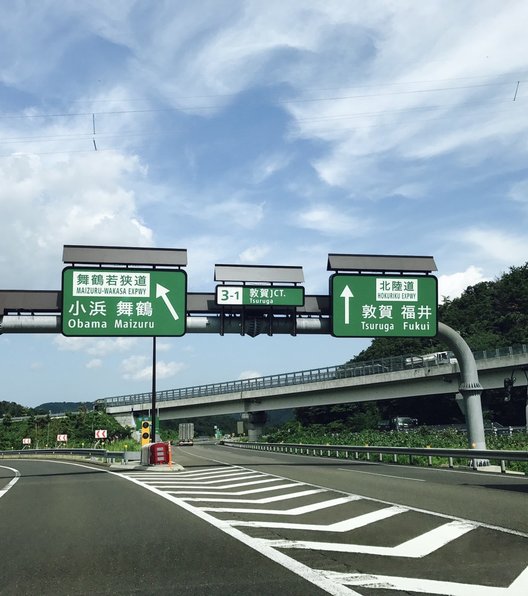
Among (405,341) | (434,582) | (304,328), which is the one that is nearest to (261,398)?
(405,341)

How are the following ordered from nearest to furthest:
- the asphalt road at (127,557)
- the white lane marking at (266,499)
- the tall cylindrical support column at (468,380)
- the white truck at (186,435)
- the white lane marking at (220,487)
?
the asphalt road at (127,557) → the white lane marking at (266,499) → the white lane marking at (220,487) → the tall cylindrical support column at (468,380) → the white truck at (186,435)

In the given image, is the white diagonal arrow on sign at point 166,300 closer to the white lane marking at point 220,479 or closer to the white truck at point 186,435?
the white lane marking at point 220,479

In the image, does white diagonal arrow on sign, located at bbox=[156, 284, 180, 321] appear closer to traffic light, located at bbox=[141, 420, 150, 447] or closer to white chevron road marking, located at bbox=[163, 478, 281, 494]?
white chevron road marking, located at bbox=[163, 478, 281, 494]

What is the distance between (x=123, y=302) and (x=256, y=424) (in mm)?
65895

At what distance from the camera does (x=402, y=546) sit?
8.63 metres

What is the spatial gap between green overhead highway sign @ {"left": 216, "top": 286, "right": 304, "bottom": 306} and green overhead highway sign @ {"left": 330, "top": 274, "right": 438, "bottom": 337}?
139 centimetres

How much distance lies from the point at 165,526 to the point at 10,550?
2.61 metres

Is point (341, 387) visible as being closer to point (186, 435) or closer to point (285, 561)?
point (186, 435)

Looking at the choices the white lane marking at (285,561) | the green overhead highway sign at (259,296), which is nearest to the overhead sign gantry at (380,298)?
the green overhead highway sign at (259,296)

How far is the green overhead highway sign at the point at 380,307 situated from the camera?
84.8 feet

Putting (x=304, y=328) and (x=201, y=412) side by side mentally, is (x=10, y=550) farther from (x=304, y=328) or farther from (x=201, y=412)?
(x=201, y=412)

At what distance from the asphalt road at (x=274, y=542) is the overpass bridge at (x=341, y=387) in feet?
99.4

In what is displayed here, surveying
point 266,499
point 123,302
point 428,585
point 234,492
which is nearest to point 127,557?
point 428,585

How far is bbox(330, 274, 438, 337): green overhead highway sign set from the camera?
25.9 m
